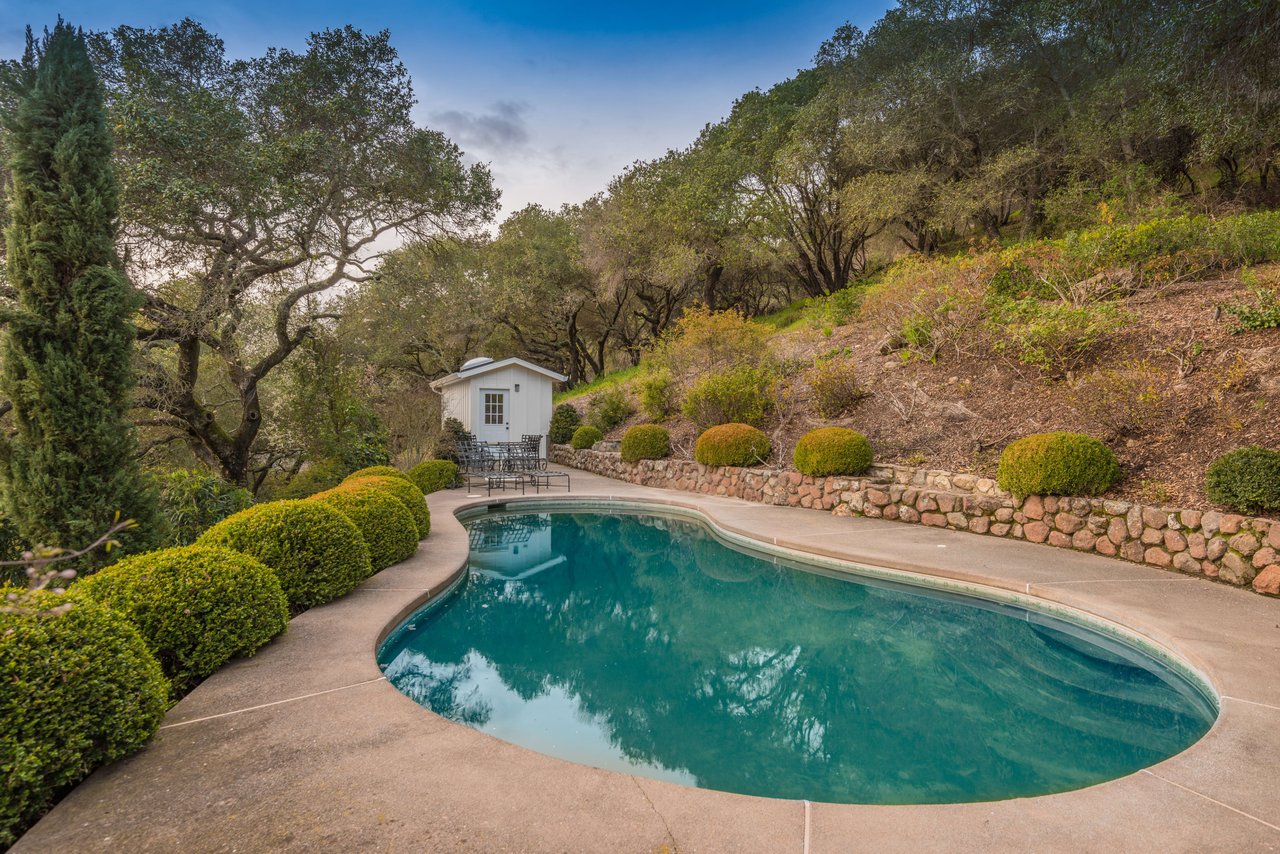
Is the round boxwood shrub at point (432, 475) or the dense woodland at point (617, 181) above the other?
the dense woodland at point (617, 181)

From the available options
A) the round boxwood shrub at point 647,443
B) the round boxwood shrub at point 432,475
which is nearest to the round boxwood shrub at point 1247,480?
the round boxwood shrub at point 647,443

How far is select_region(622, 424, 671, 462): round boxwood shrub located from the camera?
13.1 meters

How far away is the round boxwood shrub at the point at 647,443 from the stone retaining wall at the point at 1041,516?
1.56 meters

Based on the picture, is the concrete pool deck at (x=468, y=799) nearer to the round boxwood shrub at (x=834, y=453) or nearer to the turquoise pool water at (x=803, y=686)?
the turquoise pool water at (x=803, y=686)

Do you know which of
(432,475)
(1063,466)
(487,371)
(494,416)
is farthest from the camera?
(494,416)

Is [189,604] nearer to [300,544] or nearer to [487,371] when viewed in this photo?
[300,544]

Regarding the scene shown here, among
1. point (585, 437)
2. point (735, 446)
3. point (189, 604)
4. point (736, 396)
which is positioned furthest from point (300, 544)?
point (585, 437)

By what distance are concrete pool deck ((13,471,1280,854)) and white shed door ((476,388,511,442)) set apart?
13311 mm

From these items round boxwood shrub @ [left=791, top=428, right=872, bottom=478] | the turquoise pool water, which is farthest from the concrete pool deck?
round boxwood shrub @ [left=791, top=428, right=872, bottom=478]

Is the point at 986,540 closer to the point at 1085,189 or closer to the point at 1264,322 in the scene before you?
the point at 1264,322

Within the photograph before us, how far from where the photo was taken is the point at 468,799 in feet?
7.46

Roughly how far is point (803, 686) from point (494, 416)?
1387 cm

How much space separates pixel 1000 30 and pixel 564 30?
10410 millimetres

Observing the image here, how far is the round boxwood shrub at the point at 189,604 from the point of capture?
10.3 ft
